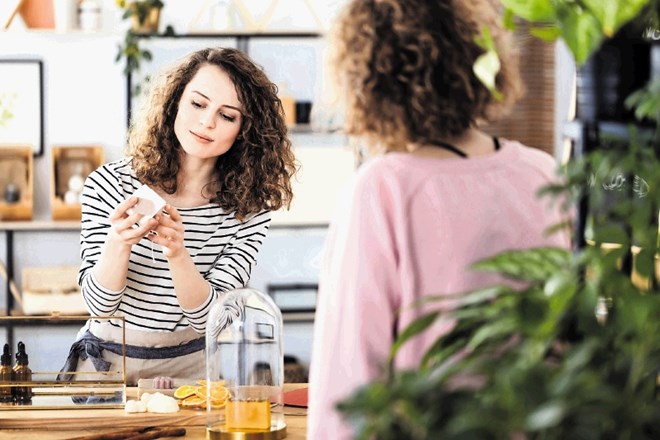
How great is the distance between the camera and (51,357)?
2.49 metres

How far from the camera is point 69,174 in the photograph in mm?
5648

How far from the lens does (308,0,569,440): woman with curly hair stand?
1.51m

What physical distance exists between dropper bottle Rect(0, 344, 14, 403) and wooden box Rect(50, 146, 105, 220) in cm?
321

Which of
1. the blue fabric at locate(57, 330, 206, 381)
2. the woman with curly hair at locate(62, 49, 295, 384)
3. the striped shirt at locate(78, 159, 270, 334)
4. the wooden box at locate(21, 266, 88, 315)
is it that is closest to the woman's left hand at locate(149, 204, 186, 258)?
the woman with curly hair at locate(62, 49, 295, 384)

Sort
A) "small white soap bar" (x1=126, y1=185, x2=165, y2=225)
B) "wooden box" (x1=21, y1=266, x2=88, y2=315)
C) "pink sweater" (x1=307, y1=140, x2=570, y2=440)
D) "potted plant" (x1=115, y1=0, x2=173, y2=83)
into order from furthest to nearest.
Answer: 1. "potted plant" (x1=115, y1=0, x2=173, y2=83)
2. "wooden box" (x1=21, y1=266, x2=88, y2=315)
3. "small white soap bar" (x1=126, y1=185, x2=165, y2=225)
4. "pink sweater" (x1=307, y1=140, x2=570, y2=440)

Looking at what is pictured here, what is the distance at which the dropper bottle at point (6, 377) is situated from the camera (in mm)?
2389

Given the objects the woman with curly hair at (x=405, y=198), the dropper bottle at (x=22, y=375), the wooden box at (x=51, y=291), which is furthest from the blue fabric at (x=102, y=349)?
the wooden box at (x=51, y=291)

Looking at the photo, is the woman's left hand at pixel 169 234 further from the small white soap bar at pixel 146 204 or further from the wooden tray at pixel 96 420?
A: the wooden tray at pixel 96 420

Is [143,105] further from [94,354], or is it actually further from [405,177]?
[405,177]

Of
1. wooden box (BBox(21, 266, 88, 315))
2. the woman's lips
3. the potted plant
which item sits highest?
the potted plant

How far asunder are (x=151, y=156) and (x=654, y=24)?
163cm

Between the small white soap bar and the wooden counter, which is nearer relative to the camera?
the wooden counter

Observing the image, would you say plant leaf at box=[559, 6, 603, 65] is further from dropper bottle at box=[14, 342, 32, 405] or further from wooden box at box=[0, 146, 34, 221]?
wooden box at box=[0, 146, 34, 221]

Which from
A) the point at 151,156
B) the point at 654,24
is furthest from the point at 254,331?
the point at 654,24
